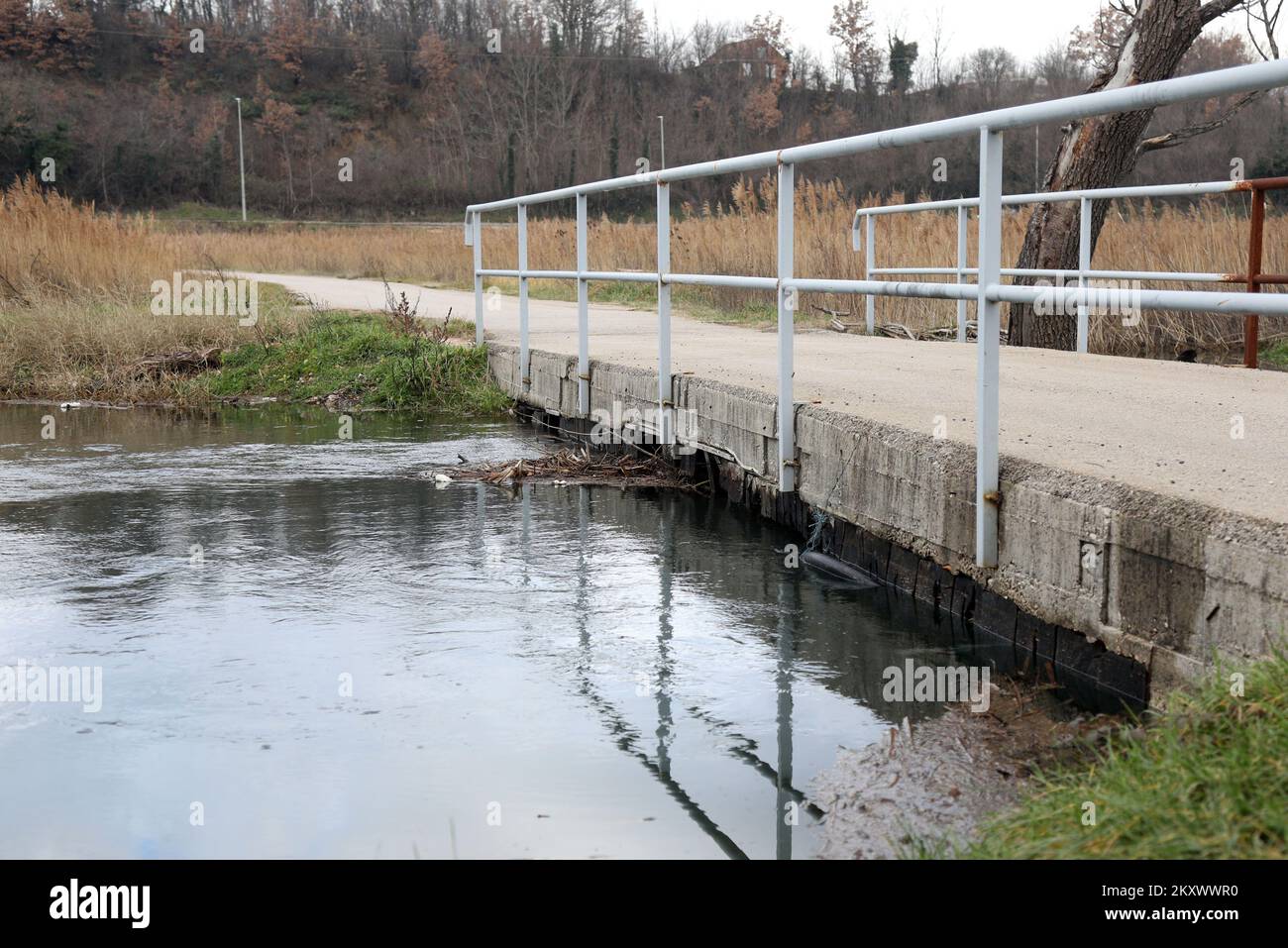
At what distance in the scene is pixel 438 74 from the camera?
3462 inches

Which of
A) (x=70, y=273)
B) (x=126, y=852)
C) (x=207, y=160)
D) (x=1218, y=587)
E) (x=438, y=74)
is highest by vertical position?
(x=438, y=74)

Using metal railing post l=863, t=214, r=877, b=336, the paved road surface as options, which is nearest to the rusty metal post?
the paved road surface

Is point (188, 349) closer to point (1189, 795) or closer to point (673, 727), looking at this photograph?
point (673, 727)

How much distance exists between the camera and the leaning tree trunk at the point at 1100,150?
31.7 feet

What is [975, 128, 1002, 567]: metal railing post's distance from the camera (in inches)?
157

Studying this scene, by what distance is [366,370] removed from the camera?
10992 millimetres

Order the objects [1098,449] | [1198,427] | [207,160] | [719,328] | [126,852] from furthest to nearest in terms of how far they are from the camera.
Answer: [207,160] → [719,328] → [1198,427] → [1098,449] → [126,852]

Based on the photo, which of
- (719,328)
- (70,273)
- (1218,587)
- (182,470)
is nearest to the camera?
(1218,587)

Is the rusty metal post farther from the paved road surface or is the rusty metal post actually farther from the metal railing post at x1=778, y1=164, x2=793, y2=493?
the metal railing post at x1=778, y1=164, x2=793, y2=493

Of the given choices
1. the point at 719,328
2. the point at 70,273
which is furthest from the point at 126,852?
the point at 70,273

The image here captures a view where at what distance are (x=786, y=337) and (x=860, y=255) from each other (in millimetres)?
8512

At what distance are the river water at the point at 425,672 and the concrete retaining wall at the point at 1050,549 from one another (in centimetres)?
26
